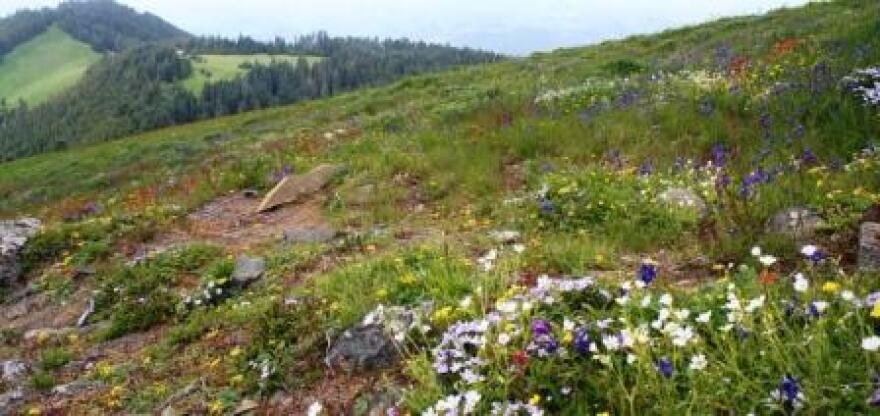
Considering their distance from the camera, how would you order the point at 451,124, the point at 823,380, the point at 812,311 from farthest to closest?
the point at 451,124
the point at 812,311
the point at 823,380

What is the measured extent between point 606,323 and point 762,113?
8.26 metres

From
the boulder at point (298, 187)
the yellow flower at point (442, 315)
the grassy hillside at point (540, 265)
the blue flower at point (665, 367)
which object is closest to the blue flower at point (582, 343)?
the grassy hillside at point (540, 265)

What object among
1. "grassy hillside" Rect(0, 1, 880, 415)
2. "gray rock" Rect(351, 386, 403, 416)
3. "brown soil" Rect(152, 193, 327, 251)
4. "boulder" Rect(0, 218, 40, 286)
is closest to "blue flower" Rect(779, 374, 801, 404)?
"grassy hillside" Rect(0, 1, 880, 415)

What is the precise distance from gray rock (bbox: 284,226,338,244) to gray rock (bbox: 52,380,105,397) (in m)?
3.52

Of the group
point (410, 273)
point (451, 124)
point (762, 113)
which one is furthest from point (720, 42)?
point (410, 273)

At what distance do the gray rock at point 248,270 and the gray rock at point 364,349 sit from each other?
335 cm

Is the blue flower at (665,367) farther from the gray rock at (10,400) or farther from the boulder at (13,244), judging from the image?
the boulder at (13,244)

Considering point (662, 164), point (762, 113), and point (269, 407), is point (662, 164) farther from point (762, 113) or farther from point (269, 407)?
point (269, 407)

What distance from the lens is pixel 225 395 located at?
703 centimetres

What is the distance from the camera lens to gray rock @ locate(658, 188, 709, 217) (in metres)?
9.27

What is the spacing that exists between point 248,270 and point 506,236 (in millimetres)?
3133

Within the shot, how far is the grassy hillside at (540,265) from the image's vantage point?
4715 mm

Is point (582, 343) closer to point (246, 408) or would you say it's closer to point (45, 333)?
point (246, 408)

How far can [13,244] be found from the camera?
47.1ft
